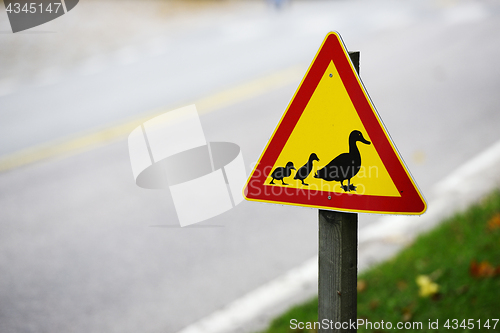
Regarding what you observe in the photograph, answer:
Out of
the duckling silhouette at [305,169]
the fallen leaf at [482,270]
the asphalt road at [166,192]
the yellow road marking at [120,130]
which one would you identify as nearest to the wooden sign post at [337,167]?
the duckling silhouette at [305,169]

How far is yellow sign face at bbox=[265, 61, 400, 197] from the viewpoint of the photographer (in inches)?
61.6

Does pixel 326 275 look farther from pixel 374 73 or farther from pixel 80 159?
pixel 374 73

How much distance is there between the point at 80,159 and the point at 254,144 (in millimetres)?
2426

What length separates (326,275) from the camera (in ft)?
5.45

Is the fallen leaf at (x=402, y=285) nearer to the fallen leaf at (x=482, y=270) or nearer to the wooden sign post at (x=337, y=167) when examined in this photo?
the fallen leaf at (x=482, y=270)

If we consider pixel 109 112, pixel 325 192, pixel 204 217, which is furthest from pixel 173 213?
pixel 109 112

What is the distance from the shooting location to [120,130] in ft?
23.6

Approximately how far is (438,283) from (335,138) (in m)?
1.92

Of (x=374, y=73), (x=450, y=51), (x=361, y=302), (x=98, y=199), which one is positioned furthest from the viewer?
(x=450, y=51)

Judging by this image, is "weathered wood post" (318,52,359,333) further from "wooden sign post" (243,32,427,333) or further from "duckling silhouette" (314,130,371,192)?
"duckling silhouette" (314,130,371,192)

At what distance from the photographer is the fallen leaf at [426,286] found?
9.53 ft

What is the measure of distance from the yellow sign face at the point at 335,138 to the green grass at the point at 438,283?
155 centimetres

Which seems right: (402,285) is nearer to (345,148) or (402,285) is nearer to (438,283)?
(438,283)

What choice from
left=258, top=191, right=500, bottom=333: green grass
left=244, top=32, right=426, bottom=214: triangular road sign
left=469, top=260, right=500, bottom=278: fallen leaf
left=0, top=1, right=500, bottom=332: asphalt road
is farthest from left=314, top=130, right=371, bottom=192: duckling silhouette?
left=0, top=1, right=500, bottom=332: asphalt road
